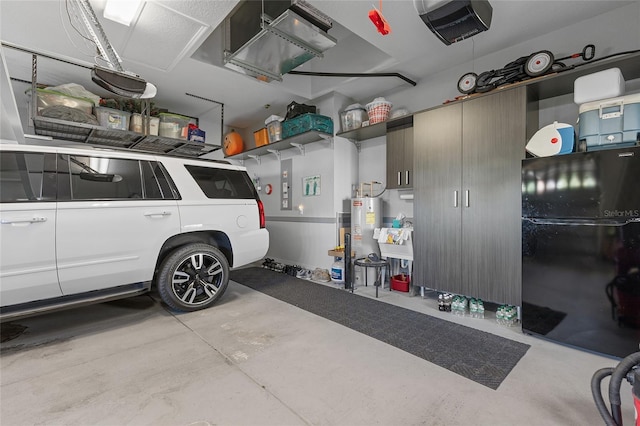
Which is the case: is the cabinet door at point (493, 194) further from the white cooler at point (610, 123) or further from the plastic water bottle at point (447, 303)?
the white cooler at point (610, 123)

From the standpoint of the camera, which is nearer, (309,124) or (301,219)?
(309,124)

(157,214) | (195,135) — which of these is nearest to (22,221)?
(157,214)

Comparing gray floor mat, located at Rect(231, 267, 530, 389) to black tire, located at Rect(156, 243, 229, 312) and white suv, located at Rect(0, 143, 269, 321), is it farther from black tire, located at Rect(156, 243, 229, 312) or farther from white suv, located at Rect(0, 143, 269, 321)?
white suv, located at Rect(0, 143, 269, 321)

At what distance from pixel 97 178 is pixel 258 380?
2.43m

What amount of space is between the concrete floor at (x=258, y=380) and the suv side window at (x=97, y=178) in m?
1.33

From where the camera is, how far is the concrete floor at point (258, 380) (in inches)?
→ 64.9

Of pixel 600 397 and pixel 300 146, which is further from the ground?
pixel 300 146

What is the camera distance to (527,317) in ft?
8.88

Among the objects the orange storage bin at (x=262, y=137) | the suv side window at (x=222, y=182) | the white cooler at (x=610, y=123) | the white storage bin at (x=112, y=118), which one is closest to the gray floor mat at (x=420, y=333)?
the suv side window at (x=222, y=182)

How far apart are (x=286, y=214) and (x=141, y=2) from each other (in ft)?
13.5

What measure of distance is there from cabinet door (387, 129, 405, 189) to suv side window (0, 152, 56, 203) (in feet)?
12.7

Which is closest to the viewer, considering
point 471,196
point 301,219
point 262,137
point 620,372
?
point 620,372

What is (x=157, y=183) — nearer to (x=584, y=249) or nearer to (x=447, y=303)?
(x=447, y=303)

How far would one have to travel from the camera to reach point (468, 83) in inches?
133
